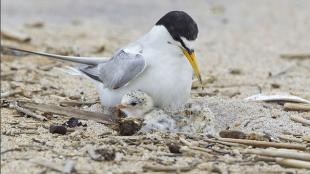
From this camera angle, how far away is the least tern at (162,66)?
4586 mm

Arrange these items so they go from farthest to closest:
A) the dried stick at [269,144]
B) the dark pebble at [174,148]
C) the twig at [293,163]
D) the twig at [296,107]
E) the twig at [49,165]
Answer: the twig at [296,107] < the dried stick at [269,144] < the dark pebble at [174,148] < the twig at [293,163] < the twig at [49,165]

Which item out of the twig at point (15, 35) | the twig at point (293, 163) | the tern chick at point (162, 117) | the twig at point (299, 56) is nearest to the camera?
the twig at point (293, 163)

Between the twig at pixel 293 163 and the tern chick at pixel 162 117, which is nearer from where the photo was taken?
the twig at pixel 293 163

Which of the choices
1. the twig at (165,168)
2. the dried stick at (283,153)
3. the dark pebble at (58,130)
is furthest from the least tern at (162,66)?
the twig at (165,168)

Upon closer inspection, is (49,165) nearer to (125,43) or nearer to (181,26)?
(181,26)

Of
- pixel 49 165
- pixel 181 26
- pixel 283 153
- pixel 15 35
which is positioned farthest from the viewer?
pixel 15 35

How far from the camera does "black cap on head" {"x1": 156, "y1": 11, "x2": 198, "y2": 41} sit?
14.9 feet

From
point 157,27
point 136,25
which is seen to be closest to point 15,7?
point 136,25

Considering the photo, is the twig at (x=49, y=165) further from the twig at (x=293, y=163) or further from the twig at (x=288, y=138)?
the twig at (x=288, y=138)

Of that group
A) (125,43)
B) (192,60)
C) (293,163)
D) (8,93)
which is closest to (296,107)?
(192,60)

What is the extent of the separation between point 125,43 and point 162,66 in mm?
3246

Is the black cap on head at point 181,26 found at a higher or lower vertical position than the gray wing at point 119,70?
higher

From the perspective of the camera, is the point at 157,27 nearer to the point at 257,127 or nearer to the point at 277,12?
the point at 257,127

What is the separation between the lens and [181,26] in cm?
458
